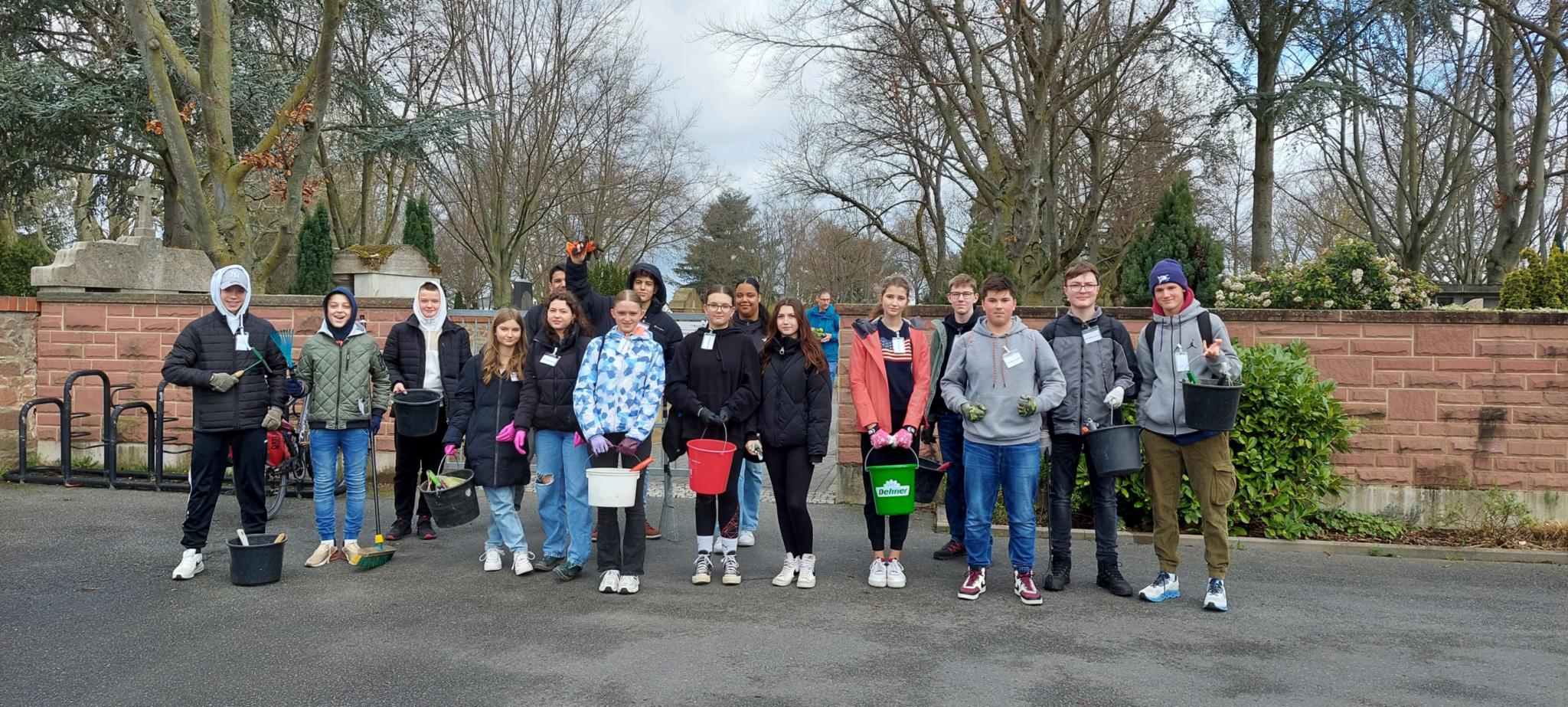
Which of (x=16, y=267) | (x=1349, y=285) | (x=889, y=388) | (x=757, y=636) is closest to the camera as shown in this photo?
(x=757, y=636)

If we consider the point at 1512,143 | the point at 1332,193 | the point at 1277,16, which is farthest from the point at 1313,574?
the point at 1332,193

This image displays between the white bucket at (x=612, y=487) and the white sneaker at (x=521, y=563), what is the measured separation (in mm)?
865

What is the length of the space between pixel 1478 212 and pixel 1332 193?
6692 mm

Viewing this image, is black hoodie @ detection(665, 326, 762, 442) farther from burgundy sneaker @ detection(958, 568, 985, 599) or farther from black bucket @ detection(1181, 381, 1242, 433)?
black bucket @ detection(1181, 381, 1242, 433)

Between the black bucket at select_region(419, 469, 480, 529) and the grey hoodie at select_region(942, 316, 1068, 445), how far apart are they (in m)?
3.21

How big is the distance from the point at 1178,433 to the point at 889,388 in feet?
5.62

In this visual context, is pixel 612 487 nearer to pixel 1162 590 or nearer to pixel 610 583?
pixel 610 583

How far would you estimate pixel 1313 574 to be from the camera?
643 centimetres

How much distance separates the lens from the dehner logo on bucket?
578 cm

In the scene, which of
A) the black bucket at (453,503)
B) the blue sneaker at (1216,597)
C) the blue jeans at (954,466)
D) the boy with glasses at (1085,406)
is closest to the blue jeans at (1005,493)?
the boy with glasses at (1085,406)

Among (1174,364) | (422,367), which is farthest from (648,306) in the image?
(1174,364)

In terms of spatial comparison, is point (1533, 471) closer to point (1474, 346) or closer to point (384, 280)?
point (1474, 346)

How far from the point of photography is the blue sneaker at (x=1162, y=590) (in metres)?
5.68

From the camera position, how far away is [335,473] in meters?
6.39
